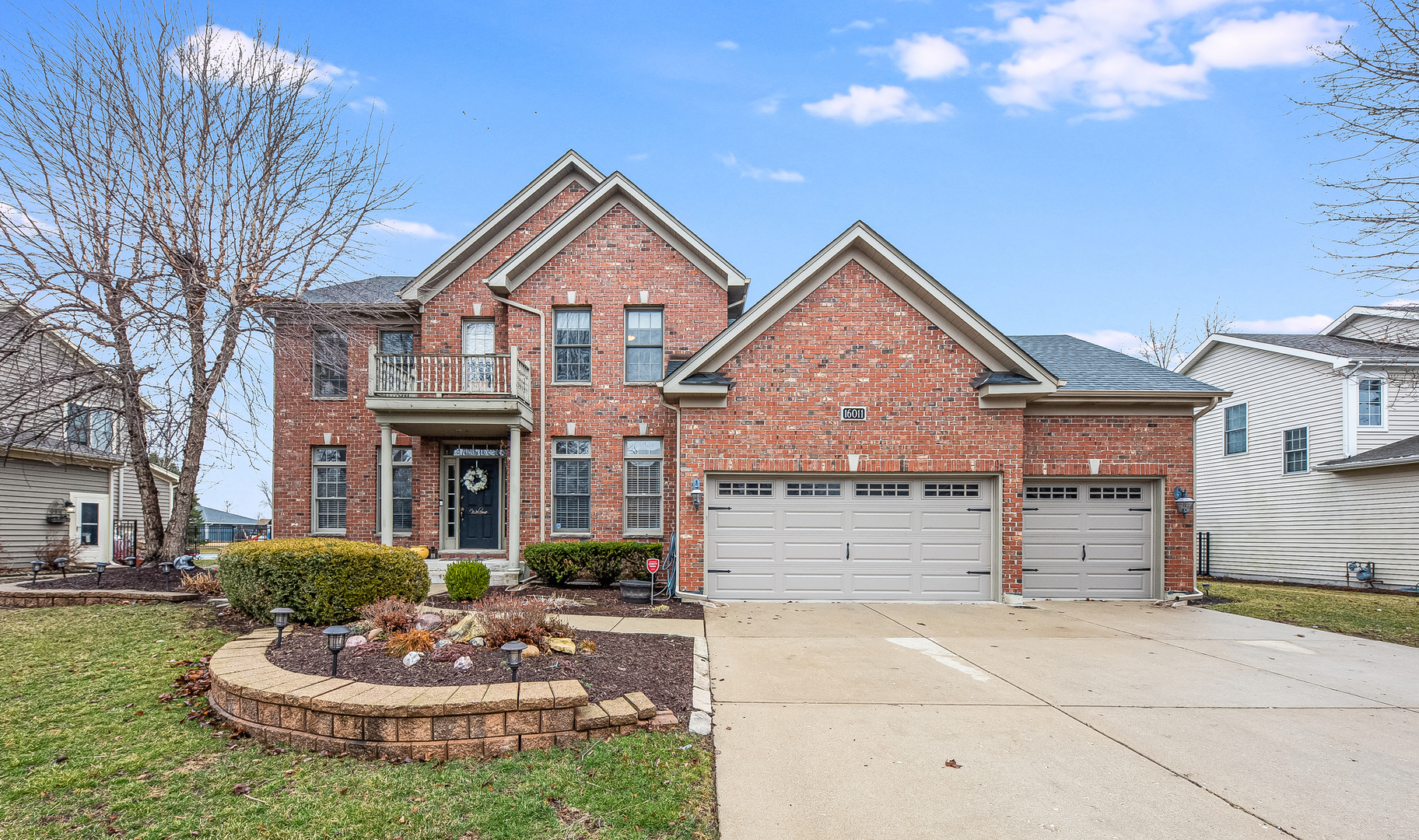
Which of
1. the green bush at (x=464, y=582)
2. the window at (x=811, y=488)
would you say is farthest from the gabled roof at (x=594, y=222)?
A: the green bush at (x=464, y=582)

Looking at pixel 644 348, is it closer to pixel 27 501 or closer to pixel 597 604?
pixel 597 604

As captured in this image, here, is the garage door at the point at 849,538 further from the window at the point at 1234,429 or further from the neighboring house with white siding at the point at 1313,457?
the window at the point at 1234,429

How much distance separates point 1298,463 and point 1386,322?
414 cm

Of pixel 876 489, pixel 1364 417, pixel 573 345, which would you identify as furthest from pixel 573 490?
pixel 1364 417

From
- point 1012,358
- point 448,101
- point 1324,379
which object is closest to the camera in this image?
point 1012,358

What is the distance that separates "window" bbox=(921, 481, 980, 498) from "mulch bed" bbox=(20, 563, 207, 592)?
11999mm

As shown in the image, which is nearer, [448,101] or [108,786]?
[108,786]

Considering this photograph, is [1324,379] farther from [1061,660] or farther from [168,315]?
[168,315]

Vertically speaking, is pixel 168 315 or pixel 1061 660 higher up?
pixel 168 315

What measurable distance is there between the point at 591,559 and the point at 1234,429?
63.7 feet

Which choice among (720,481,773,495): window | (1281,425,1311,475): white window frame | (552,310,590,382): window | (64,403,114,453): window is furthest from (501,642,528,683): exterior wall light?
(1281,425,1311,475): white window frame

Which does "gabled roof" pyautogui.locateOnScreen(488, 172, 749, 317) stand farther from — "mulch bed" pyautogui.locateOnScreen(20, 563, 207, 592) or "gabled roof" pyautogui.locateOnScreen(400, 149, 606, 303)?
"mulch bed" pyautogui.locateOnScreen(20, 563, 207, 592)

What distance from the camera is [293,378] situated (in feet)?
50.5

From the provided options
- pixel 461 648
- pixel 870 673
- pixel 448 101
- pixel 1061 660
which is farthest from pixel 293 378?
pixel 1061 660
